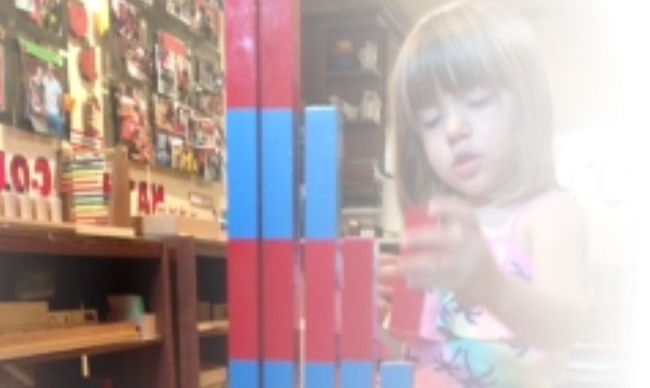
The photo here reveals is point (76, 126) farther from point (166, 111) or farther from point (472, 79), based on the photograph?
point (472, 79)

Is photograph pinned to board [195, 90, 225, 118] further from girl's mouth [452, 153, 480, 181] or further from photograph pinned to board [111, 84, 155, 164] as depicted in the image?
photograph pinned to board [111, 84, 155, 164]

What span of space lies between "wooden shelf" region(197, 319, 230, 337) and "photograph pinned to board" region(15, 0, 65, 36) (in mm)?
922

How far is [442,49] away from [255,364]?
17 cm

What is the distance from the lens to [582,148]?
35cm

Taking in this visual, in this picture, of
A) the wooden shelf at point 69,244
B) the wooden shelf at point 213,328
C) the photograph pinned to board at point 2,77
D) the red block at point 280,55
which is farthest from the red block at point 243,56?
the photograph pinned to board at point 2,77

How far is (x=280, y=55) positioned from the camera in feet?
1.14

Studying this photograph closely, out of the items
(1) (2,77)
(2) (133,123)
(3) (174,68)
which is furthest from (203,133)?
(1) (2,77)

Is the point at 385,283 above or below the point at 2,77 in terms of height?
below

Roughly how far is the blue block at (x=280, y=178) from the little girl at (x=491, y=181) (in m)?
0.05

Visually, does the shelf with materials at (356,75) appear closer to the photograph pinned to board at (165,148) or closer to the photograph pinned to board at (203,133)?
the photograph pinned to board at (203,133)

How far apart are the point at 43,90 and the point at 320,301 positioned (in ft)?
3.67

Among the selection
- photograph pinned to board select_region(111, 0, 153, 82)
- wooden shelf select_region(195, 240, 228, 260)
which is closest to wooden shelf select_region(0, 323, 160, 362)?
photograph pinned to board select_region(111, 0, 153, 82)

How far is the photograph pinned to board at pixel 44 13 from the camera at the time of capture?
4.16 feet

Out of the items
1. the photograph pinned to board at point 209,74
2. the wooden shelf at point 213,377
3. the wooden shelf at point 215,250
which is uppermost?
the photograph pinned to board at point 209,74
